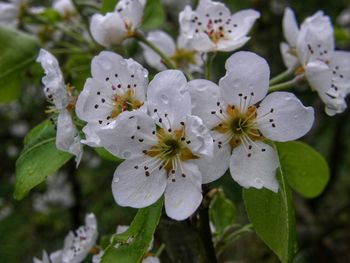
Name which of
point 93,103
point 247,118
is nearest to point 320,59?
point 247,118

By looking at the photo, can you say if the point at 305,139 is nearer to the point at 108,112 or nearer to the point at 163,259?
the point at 163,259

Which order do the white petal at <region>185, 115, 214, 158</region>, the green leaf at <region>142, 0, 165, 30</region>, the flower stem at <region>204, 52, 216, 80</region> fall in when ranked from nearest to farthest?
the white petal at <region>185, 115, 214, 158</region>, the flower stem at <region>204, 52, 216, 80</region>, the green leaf at <region>142, 0, 165, 30</region>

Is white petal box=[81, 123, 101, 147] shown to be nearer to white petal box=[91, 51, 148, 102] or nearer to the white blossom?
white petal box=[91, 51, 148, 102]

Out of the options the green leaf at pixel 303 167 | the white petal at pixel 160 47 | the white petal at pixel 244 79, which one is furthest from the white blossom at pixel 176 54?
the white petal at pixel 244 79

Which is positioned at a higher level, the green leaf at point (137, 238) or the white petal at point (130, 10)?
the white petal at point (130, 10)

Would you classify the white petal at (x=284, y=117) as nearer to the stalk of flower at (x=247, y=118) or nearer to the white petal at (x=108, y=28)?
the stalk of flower at (x=247, y=118)

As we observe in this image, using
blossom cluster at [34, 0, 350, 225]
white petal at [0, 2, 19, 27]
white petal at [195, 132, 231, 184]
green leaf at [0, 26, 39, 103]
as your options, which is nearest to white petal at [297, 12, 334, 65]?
blossom cluster at [34, 0, 350, 225]
